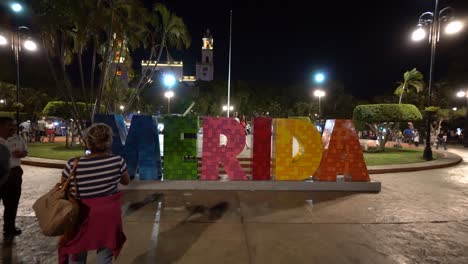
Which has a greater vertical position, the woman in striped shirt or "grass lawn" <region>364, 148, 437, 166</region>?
the woman in striped shirt

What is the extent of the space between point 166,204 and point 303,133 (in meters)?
3.78

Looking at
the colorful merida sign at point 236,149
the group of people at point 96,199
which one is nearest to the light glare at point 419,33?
the colorful merida sign at point 236,149

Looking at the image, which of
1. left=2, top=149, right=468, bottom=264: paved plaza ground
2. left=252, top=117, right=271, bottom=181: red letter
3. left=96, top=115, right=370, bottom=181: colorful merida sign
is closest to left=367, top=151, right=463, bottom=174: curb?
left=2, top=149, right=468, bottom=264: paved plaza ground

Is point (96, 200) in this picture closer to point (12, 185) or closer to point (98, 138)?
point (98, 138)

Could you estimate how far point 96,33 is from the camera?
11.7m

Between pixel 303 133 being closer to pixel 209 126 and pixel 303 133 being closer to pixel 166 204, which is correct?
pixel 209 126

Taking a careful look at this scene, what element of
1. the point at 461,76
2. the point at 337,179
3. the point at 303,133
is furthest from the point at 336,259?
the point at 461,76

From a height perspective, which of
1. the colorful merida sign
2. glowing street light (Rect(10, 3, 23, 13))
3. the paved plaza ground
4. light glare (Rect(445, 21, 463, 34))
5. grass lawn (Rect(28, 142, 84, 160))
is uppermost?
light glare (Rect(445, 21, 463, 34))

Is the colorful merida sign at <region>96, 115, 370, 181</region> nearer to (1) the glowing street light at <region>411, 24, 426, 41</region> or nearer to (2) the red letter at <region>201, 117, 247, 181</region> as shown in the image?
(2) the red letter at <region>201, 117, 247, 181</region>

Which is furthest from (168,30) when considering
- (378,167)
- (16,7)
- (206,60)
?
(206,60)

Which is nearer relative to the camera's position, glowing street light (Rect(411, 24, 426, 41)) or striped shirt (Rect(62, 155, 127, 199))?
striped shirt (Rect(62, 155, 127, 199))

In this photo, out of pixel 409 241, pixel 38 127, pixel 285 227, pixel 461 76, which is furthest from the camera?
pixel 461 76

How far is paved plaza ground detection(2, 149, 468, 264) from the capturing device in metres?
4.46

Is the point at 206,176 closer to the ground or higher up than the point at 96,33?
closer to the ground
